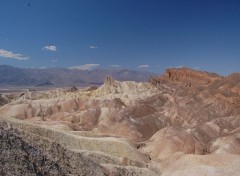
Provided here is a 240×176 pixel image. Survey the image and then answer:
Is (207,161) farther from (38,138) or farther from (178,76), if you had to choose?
(178,76)

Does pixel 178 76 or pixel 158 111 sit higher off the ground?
pixel 178 76

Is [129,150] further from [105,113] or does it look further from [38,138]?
[105,113]

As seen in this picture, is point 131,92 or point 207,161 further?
point 131,92

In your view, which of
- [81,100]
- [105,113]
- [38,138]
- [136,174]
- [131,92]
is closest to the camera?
[38,138]

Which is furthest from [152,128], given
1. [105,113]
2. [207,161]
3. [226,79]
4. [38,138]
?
[38,138]

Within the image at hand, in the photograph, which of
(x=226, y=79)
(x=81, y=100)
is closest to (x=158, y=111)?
(x=226, y=79)

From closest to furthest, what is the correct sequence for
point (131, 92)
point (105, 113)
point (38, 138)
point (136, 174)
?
point (38, 138) < point (136, 174) < point (105, 113) < point (131, 92)
